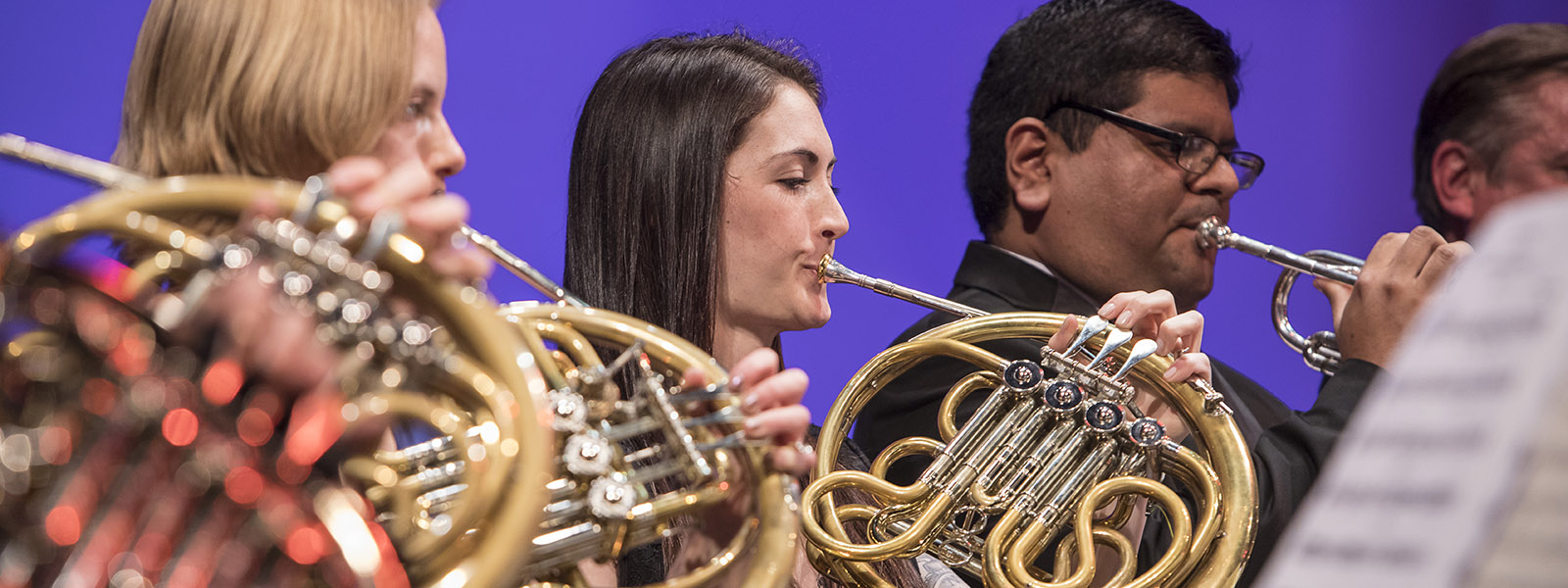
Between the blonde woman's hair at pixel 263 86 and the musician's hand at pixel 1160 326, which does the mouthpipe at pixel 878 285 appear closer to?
the musician's hand at pixel 1160 326

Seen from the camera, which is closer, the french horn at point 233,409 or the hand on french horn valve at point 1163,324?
the french horn at point 233,409

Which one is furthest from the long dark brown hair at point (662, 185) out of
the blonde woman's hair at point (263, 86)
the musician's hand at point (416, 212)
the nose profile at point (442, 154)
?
the musician's hand at point (416, 212)

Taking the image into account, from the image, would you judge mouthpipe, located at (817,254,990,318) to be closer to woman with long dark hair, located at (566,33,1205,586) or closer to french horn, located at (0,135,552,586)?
woman with long dark hair, located at (566,33,1205,586)

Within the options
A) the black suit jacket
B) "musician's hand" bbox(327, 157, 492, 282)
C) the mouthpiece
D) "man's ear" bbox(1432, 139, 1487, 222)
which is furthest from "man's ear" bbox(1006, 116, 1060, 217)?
"musician's hand" bbox(327, 157, 492, 282)

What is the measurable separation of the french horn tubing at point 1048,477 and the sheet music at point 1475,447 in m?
0.93

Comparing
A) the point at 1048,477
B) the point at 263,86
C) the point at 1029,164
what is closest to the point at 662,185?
the point at 1048,477

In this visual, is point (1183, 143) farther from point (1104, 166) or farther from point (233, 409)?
point (233, 409)

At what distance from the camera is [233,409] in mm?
697

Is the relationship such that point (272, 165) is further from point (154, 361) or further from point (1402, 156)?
point (1402, 156)

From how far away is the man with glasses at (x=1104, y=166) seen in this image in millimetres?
1964

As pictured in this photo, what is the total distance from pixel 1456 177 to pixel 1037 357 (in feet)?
4.08

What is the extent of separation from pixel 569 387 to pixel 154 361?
31 centimetres

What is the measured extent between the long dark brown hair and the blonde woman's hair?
0.58 m

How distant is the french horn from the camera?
2.13 feet
